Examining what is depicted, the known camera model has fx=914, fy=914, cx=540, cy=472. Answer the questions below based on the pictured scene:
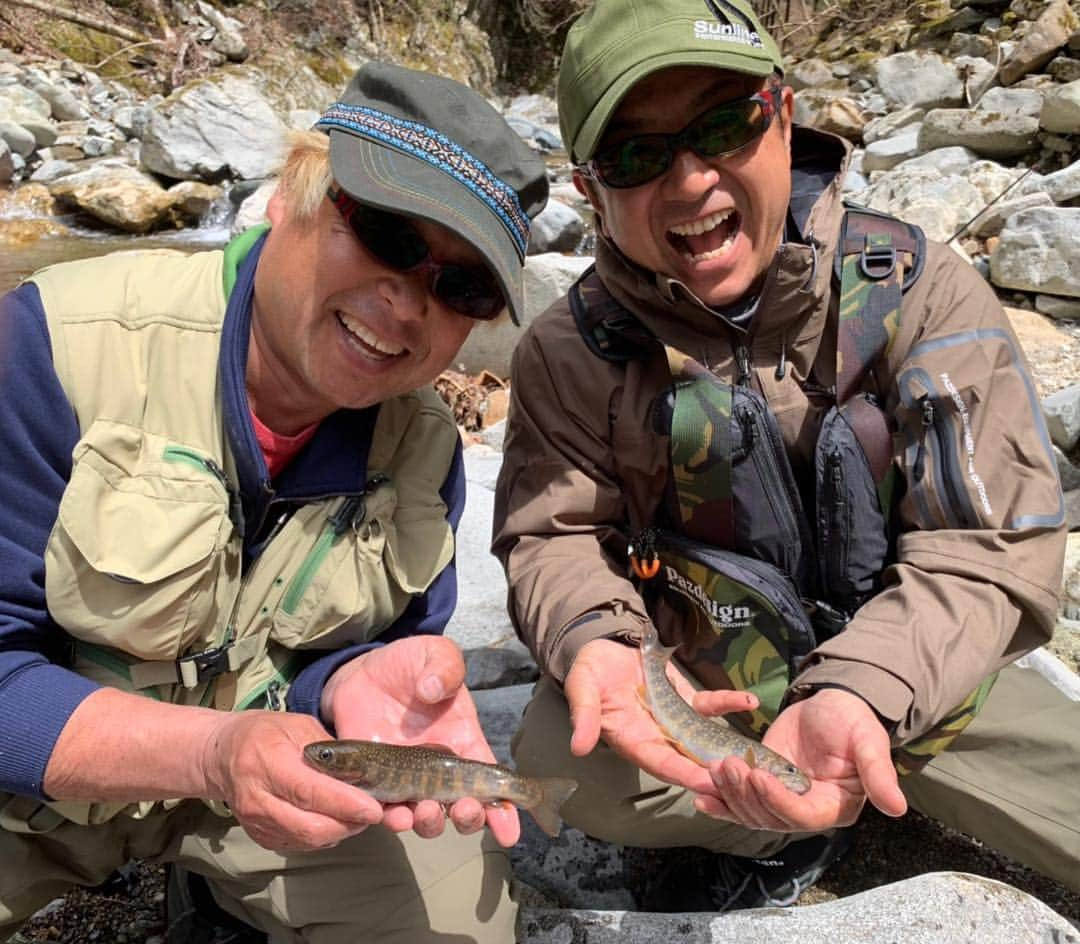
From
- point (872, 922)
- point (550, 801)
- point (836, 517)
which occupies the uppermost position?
point (836, 517)

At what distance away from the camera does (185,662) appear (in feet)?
7.41

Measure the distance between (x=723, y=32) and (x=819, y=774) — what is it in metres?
1.93

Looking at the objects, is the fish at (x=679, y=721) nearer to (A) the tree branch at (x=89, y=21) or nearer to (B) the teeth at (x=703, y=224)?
(B) the teeth at (x=703, y=224)

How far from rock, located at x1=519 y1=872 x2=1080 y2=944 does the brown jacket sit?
0.58 m

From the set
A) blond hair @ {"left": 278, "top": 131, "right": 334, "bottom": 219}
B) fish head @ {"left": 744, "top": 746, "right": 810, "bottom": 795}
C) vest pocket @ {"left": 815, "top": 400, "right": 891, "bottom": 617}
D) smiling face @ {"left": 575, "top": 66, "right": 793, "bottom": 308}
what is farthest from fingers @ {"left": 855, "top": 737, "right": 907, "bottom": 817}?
blond hair @ {"left": 278, "top": 131, "right": 334, "bottom": 219}

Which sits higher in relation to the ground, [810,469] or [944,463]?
[944,463]

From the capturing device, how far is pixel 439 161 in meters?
2.11

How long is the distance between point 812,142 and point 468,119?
1268 mm

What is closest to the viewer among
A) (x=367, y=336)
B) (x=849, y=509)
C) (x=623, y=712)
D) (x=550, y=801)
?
(x=367, y=336)

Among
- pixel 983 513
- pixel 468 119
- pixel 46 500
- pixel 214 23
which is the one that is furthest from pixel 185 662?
pixel 214 23

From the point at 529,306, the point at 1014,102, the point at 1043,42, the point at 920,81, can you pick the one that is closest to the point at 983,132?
the point at 1014,102

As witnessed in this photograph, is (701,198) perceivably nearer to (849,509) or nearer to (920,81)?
(849,509)

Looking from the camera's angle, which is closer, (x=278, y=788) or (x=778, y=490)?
(x=278, y=788)

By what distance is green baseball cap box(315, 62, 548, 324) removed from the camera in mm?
2043
